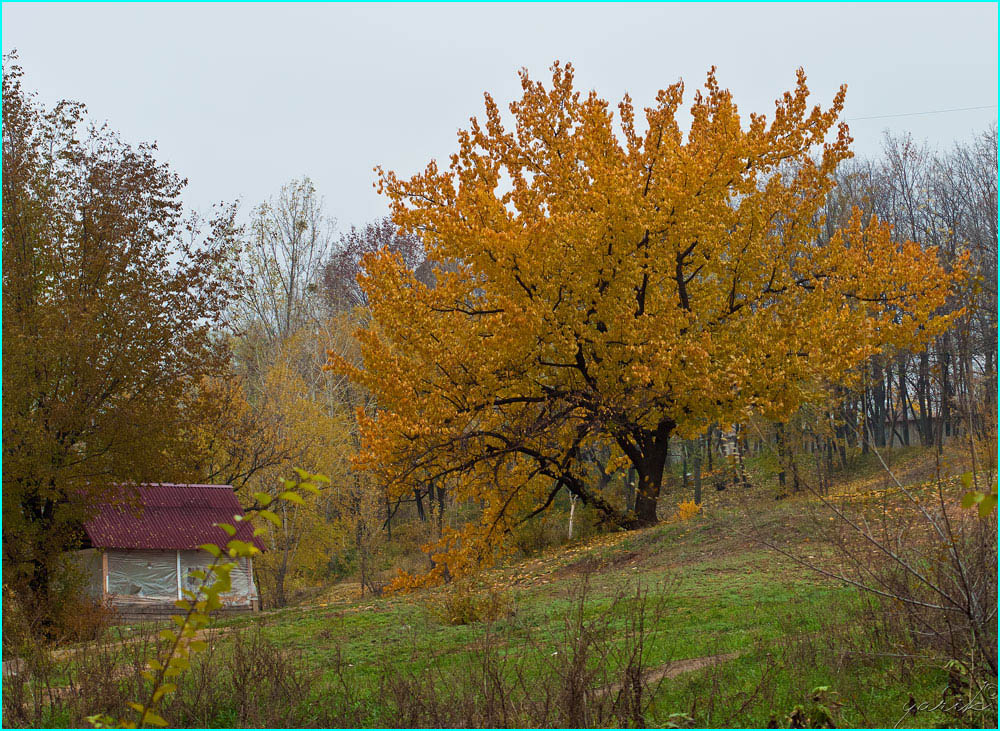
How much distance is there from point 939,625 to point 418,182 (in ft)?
38.0

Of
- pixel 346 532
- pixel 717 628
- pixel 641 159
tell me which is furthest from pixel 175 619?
pixel 346 532

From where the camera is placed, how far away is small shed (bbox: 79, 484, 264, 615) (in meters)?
21.5

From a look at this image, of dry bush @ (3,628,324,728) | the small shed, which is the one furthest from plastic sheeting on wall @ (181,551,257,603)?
dry bush @ (3,628,324,728)

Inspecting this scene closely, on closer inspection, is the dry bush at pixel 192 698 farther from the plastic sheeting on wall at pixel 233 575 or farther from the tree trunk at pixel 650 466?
the plastic sheeting on wall at pixel 233 575

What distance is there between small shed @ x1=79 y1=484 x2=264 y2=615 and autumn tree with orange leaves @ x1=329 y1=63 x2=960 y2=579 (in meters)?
8.56

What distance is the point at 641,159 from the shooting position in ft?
52.5

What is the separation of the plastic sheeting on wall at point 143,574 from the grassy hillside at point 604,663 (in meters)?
11.6

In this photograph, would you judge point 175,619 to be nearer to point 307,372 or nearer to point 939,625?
point 939,625

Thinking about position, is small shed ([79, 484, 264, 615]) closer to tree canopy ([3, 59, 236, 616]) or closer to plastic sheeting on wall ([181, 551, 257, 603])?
plastic sheeting on wall ([181, 551, 257, 603])

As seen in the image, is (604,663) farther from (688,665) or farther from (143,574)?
(143,574)

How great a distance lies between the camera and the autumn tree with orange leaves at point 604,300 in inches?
551

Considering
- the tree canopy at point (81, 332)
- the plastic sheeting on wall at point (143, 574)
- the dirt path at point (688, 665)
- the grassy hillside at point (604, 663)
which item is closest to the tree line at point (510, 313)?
the tree canopy at point (81, 332)

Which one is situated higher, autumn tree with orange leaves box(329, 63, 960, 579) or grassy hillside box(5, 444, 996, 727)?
autumn tree with orange leaves box(329, 63, 960, 579)

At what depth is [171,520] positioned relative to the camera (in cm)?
2227
